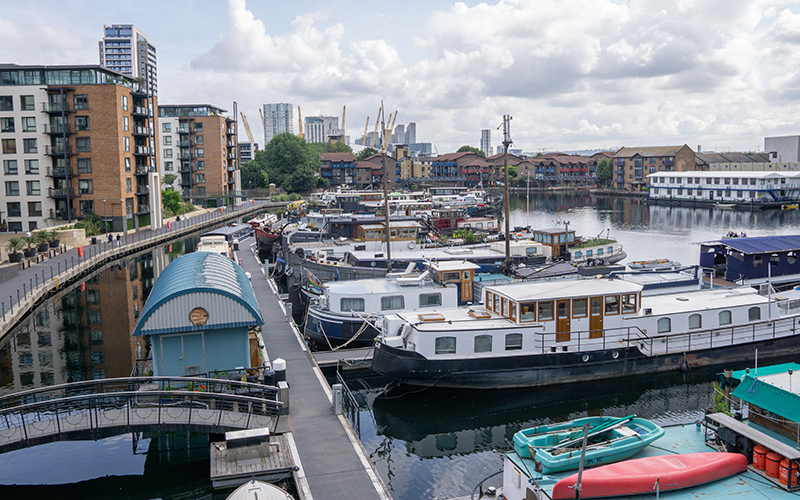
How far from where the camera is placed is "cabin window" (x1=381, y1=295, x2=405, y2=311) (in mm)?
32812

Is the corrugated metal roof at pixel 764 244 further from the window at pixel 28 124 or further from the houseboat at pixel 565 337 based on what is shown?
the window at pixel 28 124

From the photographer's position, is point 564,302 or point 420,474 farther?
point 564,302

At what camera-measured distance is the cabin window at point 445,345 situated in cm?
2603

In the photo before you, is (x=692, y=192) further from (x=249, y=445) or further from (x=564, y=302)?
(x=249, y=445)

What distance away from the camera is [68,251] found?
6225 cm

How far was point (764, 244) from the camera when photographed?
123 ft

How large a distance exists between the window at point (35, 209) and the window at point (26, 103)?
10.9 m

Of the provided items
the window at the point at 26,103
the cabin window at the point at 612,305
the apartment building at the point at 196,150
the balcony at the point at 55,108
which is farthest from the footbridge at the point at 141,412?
the apartment building at the point at 196,150

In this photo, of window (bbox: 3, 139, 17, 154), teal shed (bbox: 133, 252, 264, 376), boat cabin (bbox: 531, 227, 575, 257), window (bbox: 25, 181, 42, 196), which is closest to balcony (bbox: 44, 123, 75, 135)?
window (bbox: 3, 139, 17, 154)

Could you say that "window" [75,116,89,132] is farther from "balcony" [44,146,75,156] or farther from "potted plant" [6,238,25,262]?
"potted plant" [6,238,25,262]

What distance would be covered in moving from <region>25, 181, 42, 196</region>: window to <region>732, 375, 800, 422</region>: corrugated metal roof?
258 feet

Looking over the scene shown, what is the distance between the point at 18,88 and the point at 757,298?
7781 centimetres

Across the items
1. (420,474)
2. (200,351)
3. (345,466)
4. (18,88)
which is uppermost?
(18,88)

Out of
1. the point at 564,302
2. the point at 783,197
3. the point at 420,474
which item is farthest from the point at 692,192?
the point at 420,474
